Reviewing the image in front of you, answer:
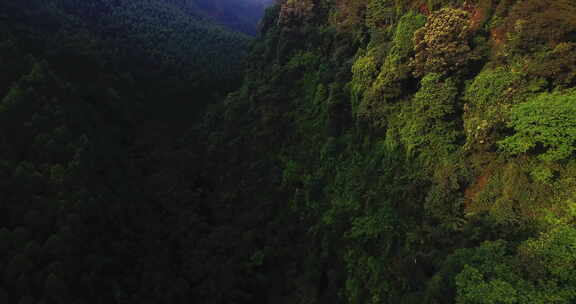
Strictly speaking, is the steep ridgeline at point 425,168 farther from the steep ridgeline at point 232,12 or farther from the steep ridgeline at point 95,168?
the steep ridgeline at point 232,12

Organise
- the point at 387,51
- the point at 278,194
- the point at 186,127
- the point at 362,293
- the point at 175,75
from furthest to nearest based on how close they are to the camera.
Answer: the point at 175,75
the point at 186,127
the point at 278,194
the point at 387,51
the point at 362,293

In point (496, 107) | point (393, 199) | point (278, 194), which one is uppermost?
point (496, 107)

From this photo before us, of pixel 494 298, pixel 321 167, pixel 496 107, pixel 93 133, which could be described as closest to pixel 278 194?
pixel 321 167

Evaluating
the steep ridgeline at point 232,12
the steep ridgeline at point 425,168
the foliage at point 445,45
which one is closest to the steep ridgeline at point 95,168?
the steep ridgeline at point 425,168

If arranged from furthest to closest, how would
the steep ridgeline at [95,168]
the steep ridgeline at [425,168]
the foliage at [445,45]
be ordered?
1. the steep ridgeline at [95,168]
2. the foliage at [445,45]
3. the steep ridgeline at [425,168]

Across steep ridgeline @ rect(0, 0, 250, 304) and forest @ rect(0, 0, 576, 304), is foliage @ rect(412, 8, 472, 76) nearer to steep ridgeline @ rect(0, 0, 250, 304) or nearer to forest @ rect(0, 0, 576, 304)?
forest @ rect(0, 0, 576, 304)

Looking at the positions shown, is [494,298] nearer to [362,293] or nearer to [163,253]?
[362,293]
